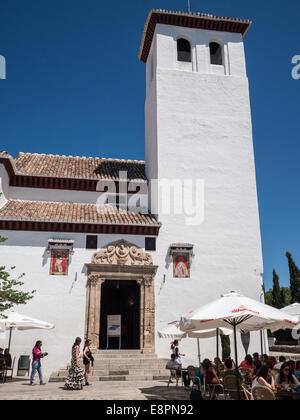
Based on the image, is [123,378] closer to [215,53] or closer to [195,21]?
[215,53]

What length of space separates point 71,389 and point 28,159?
1486 centimetres

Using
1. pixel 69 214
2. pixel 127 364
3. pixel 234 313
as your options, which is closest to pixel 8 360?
pixel 127 364

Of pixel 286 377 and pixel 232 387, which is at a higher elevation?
pixel 286 377

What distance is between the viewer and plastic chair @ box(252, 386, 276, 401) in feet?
22.6

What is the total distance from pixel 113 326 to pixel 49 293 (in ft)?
12.8

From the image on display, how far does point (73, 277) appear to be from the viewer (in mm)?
17609

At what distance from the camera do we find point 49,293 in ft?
56.4

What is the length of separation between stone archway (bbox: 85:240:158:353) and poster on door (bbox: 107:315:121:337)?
1871 mm

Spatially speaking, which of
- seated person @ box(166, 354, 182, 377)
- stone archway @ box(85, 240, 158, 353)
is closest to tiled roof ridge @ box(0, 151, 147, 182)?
stone archway @ box(85, 240, 158, 353)

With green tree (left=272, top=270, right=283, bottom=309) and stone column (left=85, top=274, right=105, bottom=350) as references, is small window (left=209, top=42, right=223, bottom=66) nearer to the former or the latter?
stone column (left=85, top=274, right=105, bottom=350)

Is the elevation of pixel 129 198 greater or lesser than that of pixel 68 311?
greater

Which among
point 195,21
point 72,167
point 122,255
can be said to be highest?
point 195,21
